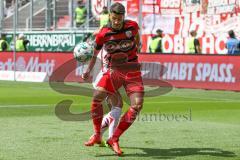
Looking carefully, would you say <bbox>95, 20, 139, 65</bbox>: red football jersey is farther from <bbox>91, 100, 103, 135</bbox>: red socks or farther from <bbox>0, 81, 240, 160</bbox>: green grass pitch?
<bbox>0, 81, 240, 160</bbox>: green grass pitch

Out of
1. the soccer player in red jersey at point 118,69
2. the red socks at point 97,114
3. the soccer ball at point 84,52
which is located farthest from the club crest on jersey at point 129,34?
the red socks at point 97,114

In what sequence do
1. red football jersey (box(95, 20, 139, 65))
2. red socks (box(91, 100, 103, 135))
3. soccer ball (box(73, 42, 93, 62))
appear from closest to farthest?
red football jersey (box(95, 20, 139, 65))
red socks (box(91, 100, 103, 135))
soccer ball (box(73, 42, 93, 62))

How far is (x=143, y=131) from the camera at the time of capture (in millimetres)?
12430

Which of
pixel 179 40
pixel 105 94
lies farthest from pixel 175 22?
pixel 105 94

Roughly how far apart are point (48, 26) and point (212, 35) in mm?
10477

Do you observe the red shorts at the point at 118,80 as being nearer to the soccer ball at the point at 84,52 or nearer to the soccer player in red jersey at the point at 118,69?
the soccer player in red jersey at the point at 118,69

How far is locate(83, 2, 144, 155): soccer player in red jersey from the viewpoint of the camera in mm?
9906

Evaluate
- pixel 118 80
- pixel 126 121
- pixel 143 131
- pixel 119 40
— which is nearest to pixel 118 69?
pixel 118 80

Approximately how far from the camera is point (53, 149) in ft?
32.5

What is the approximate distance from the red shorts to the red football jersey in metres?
0.22

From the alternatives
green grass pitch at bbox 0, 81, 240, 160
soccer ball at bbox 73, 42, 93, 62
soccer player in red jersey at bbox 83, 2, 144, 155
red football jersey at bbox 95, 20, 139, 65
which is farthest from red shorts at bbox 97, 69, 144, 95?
Answer: green grass pitch at bbox 0, 81, 240, 160

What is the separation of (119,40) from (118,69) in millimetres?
459

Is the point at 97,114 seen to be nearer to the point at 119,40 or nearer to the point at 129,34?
the point at 119,40

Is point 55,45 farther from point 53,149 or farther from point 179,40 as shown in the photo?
point 53,149
